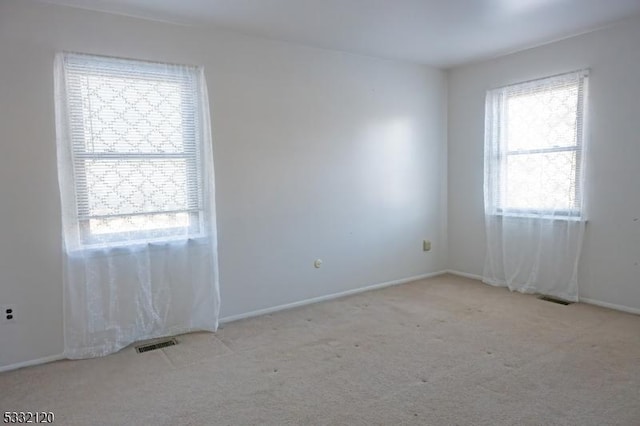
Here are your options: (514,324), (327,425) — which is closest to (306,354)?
(327,425)

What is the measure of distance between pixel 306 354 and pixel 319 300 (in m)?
1.26

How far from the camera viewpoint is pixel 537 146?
421 cm

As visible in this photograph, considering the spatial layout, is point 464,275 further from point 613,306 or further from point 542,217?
point 613,306

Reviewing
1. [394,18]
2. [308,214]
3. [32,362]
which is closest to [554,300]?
[308,214]

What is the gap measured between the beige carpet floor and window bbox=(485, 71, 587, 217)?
1.15 meters

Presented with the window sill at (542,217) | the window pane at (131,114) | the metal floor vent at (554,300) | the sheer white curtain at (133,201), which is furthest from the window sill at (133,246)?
the metal floor vent at (554,300)

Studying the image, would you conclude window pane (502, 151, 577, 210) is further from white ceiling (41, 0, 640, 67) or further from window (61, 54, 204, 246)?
window (61, 54, 204, 246)

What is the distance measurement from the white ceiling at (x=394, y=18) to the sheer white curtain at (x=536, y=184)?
599 mm

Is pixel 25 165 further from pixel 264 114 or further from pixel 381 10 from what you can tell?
pixel 381 10

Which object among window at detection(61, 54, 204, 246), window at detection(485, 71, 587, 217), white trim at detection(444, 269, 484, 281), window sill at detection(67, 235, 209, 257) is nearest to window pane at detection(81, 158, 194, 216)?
window at detection(61, 54, 204, 246)

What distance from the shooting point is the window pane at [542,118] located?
3963mm

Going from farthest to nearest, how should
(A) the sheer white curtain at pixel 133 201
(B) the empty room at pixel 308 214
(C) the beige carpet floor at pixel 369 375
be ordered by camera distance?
(A) the sheer white curtain at pixel 133 201 → (B) the empty room at pixel 308 214 → (C) the beige carpet floor at pixel 369 375

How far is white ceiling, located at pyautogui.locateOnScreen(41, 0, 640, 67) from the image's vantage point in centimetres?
303

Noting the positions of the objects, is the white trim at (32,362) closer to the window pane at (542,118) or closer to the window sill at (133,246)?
the window sill at (133,246)
